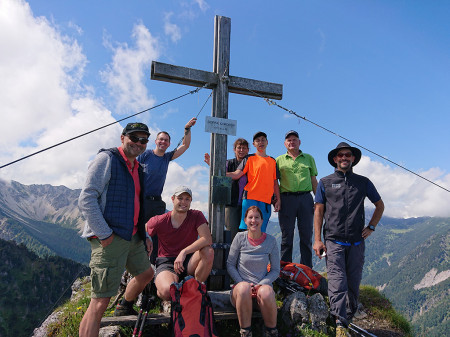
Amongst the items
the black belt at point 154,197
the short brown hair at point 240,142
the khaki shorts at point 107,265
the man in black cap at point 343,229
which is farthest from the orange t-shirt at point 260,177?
the khaki shorts at point 107,265

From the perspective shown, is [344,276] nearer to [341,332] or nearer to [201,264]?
[341,332]

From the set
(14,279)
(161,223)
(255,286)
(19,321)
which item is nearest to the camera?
(255,286)

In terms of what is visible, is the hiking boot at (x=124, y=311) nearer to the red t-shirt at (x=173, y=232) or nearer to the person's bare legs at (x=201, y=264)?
the red t-shirt at (x=173, y=232)

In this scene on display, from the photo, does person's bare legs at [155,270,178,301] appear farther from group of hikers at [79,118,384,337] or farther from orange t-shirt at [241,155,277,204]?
orange t-shirt at [241,155,277,204]

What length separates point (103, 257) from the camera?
3756 mm

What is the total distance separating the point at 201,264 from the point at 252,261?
0.89 meters

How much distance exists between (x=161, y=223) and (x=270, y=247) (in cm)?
195

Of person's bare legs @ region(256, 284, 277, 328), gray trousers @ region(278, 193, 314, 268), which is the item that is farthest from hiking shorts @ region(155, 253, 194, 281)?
gray trousers @ region(278, 193, 314, 268)

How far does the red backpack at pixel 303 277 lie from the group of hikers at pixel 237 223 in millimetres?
715

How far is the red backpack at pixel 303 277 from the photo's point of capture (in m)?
6.56

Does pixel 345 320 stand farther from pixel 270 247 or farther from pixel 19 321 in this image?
pixel 19 321

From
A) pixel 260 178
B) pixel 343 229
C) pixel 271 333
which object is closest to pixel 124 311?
pixel 271 333

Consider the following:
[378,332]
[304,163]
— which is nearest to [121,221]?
[304,163]

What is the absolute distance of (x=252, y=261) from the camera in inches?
204
